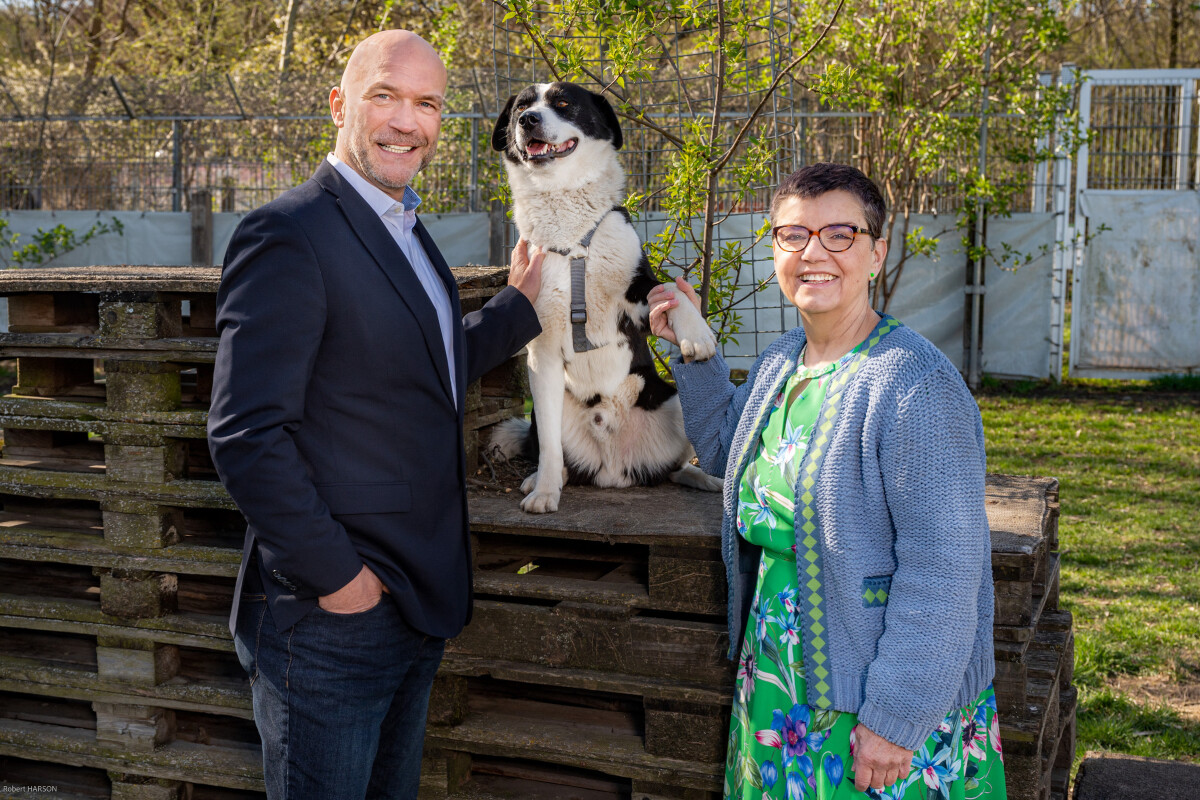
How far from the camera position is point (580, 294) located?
2719mm

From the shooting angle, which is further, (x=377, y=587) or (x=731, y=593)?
(x=731, y=593)

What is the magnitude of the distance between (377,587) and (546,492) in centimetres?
85

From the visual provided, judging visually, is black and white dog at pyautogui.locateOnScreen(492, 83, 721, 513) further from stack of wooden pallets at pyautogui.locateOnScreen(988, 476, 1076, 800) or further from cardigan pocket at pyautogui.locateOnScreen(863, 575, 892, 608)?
cardigan pocket at pyautogui.locateOnScreen(863, 575, 892, 608)

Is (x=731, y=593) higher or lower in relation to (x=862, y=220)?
lower

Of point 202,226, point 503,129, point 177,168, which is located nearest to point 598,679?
point 503,129

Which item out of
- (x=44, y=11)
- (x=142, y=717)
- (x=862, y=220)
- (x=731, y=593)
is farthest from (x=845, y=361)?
(x=44, y=11)

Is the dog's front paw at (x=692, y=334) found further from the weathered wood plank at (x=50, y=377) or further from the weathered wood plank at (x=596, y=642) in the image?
the weathered wood plank at (x=50, y=377)

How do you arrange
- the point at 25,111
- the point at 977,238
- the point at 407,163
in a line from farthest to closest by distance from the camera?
1. the point at 25,111
2. the point at 977,238
3. the point at 407,163

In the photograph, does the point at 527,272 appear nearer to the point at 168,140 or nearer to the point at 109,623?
the point at 109,623

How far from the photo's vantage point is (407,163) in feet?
6.34

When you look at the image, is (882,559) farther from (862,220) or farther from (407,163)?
(407,163)

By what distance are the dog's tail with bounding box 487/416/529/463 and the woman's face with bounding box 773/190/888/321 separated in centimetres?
154

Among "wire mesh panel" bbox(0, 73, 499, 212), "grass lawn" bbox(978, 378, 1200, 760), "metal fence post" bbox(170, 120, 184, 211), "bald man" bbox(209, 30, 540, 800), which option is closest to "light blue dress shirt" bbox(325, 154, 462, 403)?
"bald man" bbox(209, 30, 540, 800)

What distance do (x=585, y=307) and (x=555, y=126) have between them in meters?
0.54
